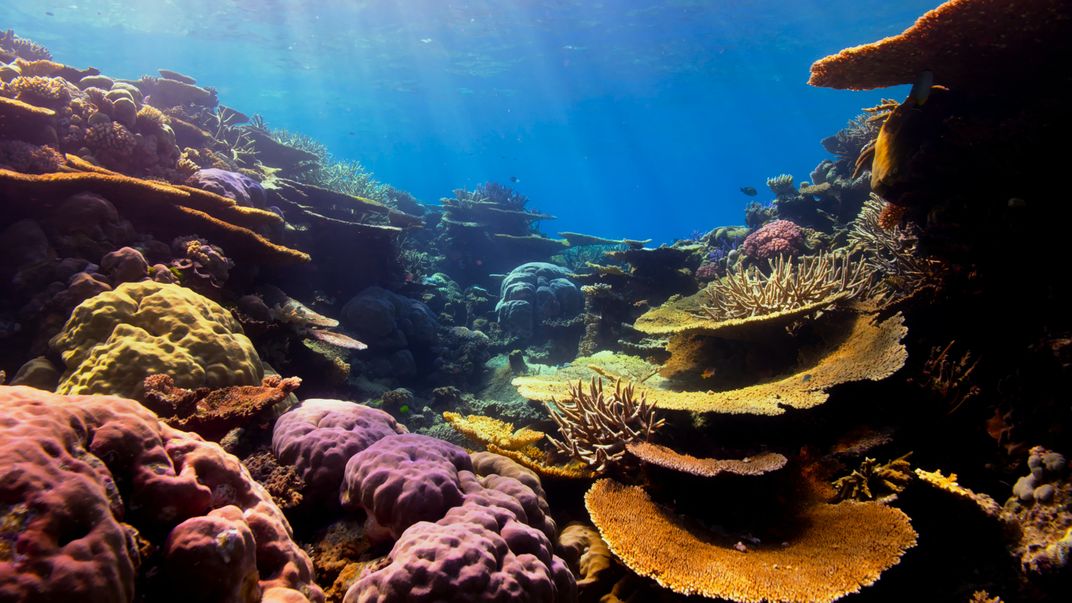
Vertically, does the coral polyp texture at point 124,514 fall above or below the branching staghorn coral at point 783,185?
below

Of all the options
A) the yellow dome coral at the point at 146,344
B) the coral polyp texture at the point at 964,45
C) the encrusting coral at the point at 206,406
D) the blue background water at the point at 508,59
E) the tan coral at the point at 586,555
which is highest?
the blue background water at the point at 508,59

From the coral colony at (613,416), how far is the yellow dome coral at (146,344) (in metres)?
0.02

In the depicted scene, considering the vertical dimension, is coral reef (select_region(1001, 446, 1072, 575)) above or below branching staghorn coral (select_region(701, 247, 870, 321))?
below

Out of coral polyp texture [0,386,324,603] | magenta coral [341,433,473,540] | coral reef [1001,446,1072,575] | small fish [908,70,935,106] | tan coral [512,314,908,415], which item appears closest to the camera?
coral polyp texture [0,386,324,603]

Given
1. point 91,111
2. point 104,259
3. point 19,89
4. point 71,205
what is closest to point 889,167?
point 104,259

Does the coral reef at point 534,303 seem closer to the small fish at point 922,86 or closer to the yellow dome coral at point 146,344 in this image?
the yellow dome coral at point 146,344

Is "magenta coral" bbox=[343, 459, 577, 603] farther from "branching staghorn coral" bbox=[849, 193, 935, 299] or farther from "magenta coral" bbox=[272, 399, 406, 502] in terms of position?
"branching staghorn coral" bbox=[849, 193, 935, 299]

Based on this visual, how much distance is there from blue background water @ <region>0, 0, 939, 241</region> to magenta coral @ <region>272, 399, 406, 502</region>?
28578mm

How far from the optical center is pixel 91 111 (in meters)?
7.09

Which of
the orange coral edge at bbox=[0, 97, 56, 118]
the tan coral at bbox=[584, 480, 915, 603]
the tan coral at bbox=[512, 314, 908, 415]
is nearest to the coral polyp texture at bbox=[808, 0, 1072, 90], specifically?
the tan coral at bbox=[512, 314, 908, 415]

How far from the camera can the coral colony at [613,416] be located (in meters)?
1.98

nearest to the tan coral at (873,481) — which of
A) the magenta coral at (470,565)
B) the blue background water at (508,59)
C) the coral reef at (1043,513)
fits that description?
the coral reef at (1043,513)

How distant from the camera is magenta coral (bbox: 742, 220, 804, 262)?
8.77 metres

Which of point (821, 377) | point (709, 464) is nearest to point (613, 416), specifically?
point (709, 464)
